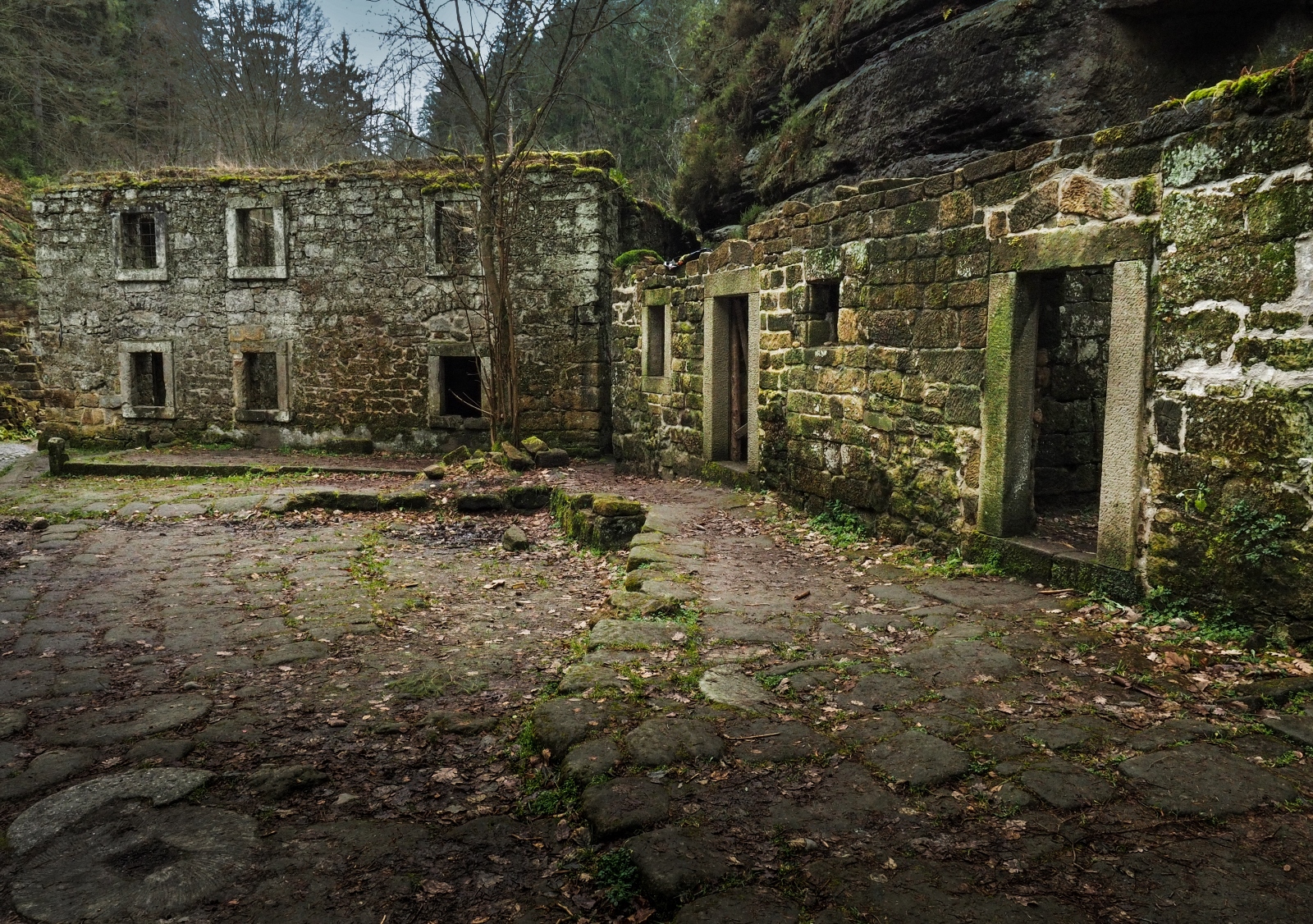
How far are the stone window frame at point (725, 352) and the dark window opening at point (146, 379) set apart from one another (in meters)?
11.0

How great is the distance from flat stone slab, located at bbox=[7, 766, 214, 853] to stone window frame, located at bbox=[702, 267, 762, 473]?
6.15 m

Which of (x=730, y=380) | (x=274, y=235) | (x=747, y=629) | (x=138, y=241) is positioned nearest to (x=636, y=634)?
(x=747, y=629)

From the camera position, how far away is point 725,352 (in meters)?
9.41

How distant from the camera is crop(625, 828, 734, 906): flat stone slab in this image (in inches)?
92.6

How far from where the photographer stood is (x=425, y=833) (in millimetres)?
2775

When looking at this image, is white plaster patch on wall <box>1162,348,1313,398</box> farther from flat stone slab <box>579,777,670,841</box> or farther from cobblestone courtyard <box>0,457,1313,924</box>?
flat stone slab <box>579,777,670,841</box>

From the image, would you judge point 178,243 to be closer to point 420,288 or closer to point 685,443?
point 420,288

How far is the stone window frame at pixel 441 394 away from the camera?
13.9 meters

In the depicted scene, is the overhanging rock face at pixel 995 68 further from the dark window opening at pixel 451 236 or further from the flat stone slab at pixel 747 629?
the flat stone slab at pixel 747 629

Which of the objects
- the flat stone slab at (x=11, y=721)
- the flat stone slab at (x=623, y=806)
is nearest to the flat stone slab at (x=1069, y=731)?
the flat stone slab at (x=623, y=806)

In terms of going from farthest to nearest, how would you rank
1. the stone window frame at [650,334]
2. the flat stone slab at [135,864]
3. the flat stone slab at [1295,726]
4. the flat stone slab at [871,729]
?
the stone window frame at [650,334]
the flat stone slab at [871,729]
the flat stone slab at [1295,726]
the flat stone slab at [135,864]

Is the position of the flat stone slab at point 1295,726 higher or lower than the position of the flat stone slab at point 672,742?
higher

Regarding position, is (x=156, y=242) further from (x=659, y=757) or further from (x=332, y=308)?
(x=659, y=757)

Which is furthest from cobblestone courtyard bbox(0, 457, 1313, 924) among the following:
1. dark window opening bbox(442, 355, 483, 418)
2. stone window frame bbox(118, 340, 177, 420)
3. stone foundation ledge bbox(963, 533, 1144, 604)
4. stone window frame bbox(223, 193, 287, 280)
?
stone window frame bbox(118, 340, 177, 420)
